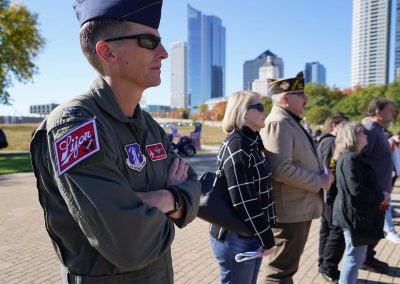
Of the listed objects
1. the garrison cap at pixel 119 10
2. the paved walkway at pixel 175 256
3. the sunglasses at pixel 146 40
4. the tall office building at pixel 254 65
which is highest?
the tall office building at pixel 254 65

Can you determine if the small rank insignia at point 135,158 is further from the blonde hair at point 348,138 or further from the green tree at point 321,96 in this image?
the green tree at point 321,96

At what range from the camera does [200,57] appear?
183750mm

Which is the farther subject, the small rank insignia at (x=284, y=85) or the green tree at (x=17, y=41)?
the green tree at (x=17, y=41)

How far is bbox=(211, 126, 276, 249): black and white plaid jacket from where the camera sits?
2590 millimetres

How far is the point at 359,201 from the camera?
361 centimetres

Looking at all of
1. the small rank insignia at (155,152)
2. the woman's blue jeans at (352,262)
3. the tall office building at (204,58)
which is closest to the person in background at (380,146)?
the woman's blue jeans at (352,262)

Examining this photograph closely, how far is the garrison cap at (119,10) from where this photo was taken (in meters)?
1.47

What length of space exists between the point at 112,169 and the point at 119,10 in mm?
663

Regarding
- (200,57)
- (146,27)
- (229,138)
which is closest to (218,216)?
(229,138)

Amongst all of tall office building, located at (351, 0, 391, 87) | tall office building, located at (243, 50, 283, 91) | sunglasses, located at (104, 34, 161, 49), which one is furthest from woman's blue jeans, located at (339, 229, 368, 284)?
tall office building, located at (243, 50, 283, 91)

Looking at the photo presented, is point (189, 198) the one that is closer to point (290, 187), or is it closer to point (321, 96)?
point (290, 187)

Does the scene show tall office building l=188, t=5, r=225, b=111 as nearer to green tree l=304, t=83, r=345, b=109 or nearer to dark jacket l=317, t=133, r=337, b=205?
green tree l=304, t=83, r=345, b=109

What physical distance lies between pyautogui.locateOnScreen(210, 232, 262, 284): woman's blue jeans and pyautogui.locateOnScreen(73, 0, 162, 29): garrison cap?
1735mm

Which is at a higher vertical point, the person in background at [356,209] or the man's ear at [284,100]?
the man's ear at [284,100]
